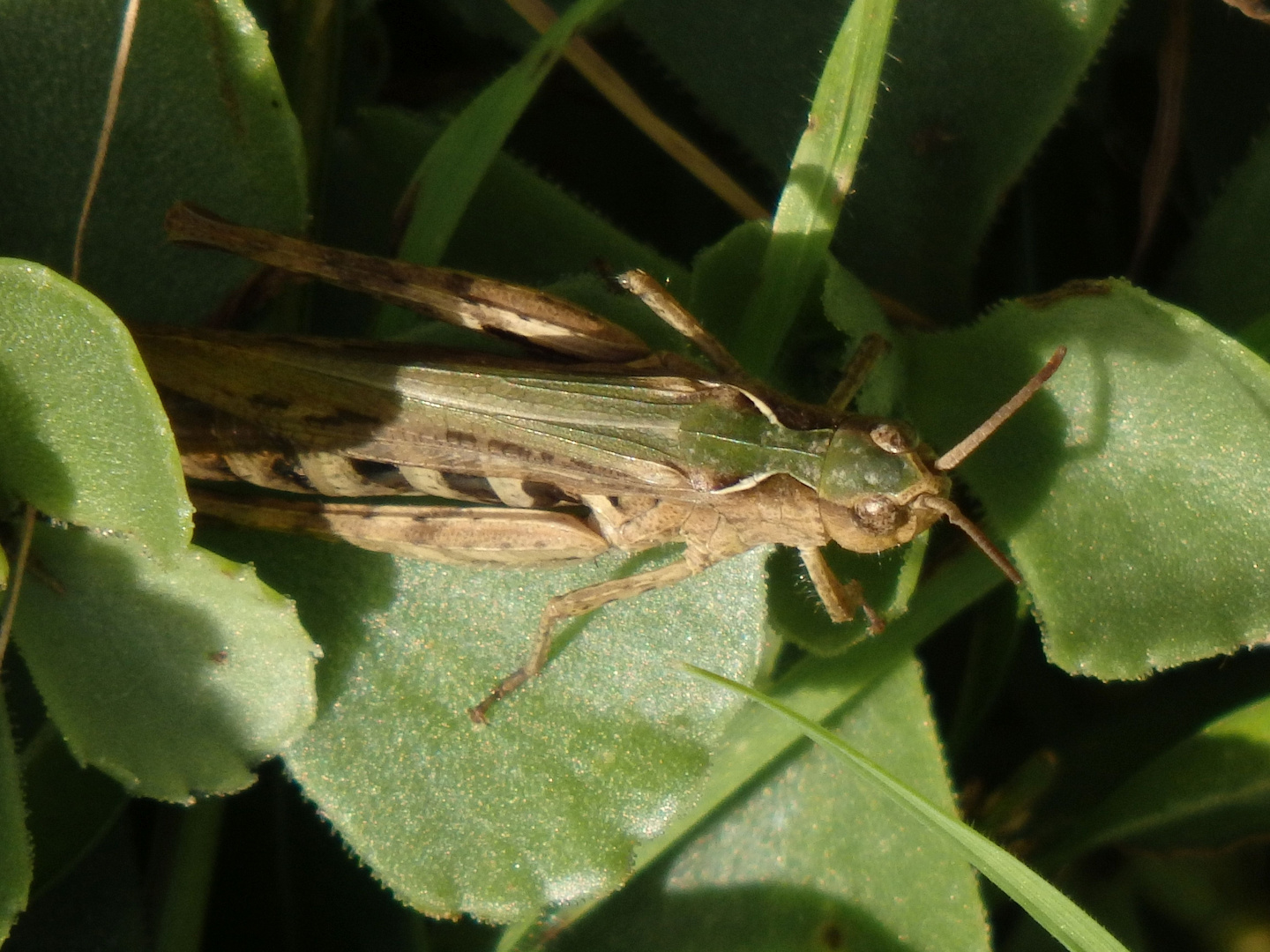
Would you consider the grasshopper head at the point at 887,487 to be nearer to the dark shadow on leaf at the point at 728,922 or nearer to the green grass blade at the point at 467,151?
the dark shadow on leaf at the point at 728,922

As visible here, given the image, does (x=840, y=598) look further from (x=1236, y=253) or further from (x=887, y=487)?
(x=1236, y=253)

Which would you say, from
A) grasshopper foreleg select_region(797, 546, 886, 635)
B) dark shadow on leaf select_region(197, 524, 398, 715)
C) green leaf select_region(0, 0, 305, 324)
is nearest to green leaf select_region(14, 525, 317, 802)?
dark shadow on leaf select_region(197, 524, 398, 715)

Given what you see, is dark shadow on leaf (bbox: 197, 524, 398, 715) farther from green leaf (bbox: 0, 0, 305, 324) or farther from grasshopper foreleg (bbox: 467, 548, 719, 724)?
green leaf (bbox: 0, 0, 305, 324)

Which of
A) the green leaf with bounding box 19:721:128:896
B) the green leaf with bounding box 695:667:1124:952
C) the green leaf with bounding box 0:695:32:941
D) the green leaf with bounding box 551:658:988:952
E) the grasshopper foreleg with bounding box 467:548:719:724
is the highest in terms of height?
the green leaf with bounding box 695:667:1124:952

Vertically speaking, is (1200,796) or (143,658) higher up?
(1200,796)

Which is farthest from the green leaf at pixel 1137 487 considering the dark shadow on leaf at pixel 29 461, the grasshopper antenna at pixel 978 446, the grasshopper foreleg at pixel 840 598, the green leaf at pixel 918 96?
the dark shadow on leaf at pixel 29 461

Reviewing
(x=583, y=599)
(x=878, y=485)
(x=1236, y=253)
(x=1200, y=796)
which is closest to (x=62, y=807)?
(x=583, y=599)

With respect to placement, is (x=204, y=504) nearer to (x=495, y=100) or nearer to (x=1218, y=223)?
(x=495, y=100)
